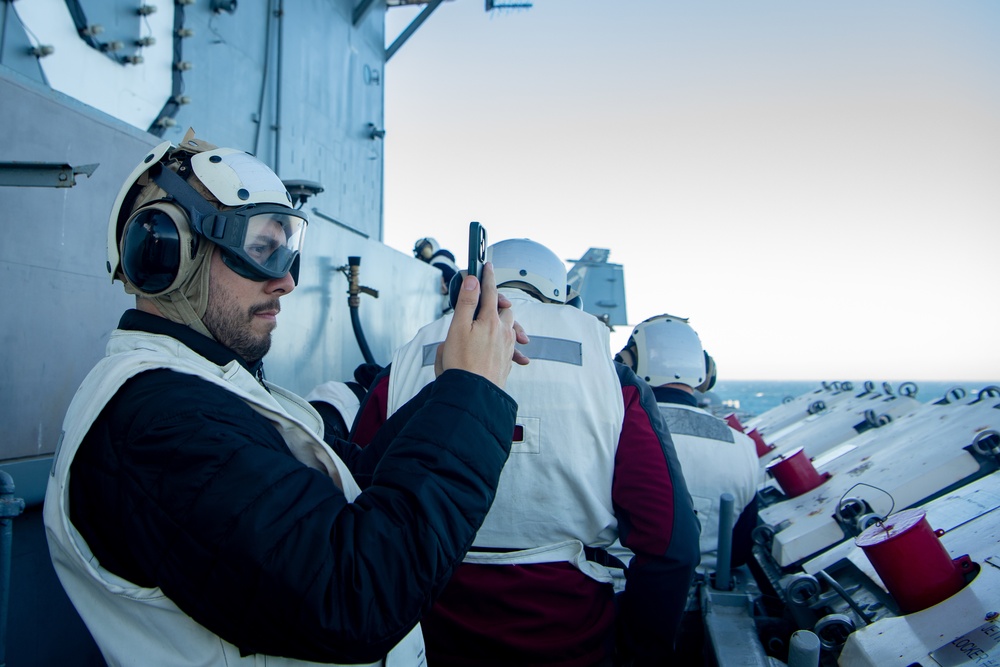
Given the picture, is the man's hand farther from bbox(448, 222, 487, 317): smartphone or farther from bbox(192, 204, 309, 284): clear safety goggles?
bbox(192, 204, 309, 284): clear safety goggles

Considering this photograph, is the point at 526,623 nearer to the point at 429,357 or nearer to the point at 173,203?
the point at 429,357

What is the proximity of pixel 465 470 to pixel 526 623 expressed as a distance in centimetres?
112

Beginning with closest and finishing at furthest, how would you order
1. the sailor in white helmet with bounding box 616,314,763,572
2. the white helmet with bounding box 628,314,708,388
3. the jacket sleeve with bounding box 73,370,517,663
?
the jacket sleeve with bounding box 73,370,517,663 < the sailor in white helmet with bounding box 616,314,763,572 < the white helmet with bounding box 628,314,708,388

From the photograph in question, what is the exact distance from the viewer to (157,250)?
122 centimetres

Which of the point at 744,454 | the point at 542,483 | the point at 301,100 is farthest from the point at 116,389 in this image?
the point at 301,100

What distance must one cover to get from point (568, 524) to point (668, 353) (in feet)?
7.28

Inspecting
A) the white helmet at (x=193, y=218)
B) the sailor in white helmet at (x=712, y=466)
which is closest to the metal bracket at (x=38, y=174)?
the white helmet at (x=193, y=218)

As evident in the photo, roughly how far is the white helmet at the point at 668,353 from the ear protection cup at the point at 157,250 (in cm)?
317

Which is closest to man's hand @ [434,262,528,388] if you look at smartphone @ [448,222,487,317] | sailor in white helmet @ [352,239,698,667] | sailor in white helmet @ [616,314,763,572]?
smartphone @ [448,222,487,317]

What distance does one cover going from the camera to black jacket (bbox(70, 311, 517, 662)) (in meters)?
0.91

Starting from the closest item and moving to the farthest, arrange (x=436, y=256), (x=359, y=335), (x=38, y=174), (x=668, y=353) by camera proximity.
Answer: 1. (x=38, y=174)
2. (x=359, y=335)
3. (x=668, y=353)
4. (x=436, y=256)

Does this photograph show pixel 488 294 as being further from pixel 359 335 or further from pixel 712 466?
pixel 359 335

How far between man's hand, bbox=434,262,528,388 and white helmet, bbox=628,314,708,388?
2.96 meters

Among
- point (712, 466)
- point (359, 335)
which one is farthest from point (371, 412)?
point (712, 466)
